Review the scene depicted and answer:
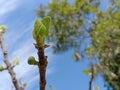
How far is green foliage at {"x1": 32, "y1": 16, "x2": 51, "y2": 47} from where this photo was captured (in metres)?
1.08

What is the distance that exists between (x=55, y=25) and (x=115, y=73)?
213 inches

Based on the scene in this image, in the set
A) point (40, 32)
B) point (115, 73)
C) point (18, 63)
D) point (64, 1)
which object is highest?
point (64, 1)

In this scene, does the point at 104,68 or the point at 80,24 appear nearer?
the point at 104,68

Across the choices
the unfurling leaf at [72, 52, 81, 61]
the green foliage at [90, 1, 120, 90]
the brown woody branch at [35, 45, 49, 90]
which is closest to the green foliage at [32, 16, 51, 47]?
the brown woody branch at [35, 45, 49, 90]

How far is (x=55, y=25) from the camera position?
25625 mm

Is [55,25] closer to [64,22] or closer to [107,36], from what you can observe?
[64,22]

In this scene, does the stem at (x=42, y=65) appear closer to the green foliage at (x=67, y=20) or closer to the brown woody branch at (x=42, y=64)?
the brown woody branch at (x=42, y=64)

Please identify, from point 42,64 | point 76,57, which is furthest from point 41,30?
point 76,57

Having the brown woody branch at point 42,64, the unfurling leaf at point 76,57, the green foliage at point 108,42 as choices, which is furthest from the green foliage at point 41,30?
the unfurling leaf at point 76,57

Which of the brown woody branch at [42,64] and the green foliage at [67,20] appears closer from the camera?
the brown woody branch at [42,64]

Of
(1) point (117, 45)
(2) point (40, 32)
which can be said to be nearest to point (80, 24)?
(1) point (117, 45)

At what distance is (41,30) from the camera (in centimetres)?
109

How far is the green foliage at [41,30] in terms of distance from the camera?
1084mm

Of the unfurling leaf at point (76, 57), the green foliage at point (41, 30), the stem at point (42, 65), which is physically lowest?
the stem at point (42, 65)
